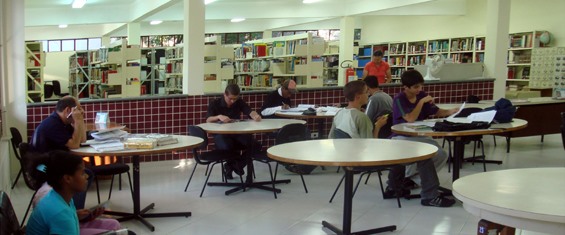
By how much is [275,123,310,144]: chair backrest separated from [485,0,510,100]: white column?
5152 mm

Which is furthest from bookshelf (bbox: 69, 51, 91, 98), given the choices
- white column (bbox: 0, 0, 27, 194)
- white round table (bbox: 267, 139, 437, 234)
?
white round table (bbox: 267, 139, 437, 234)

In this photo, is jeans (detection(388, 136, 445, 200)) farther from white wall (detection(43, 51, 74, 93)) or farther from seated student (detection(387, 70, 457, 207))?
white wall (detection(43, 51, 74, 93))

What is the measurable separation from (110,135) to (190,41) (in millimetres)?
2825

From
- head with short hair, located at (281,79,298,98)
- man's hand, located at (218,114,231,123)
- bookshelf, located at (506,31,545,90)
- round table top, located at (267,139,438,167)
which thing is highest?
bookshelf, located at (506,31,545,90)

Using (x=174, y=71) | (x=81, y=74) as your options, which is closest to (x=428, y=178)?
(x=174, y=71)

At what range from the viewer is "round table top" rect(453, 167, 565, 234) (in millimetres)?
1922

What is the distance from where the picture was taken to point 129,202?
4812 mm

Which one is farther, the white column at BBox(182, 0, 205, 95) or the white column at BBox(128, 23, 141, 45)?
the white column at BBox(128, 23, 141, 45)

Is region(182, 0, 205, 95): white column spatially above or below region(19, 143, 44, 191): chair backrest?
above

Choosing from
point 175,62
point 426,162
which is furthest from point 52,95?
point 426,162

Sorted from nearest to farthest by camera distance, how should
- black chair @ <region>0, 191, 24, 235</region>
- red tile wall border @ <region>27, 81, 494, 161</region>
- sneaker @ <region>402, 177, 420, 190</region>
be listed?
black chair @ <region>0, 191, 24, 235</region> < sneaker @ <region>402, 177, 420, 190</region> < red tile wall border @ <region>27, 81, 494, 161</region>

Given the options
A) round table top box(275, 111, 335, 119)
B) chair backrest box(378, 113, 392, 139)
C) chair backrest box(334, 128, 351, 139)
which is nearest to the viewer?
chair backrest box(334, 128, 351, 139)

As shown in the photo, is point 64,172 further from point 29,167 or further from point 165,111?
point 165,111

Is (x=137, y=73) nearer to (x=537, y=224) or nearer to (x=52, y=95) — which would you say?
(x=537, y=224)
